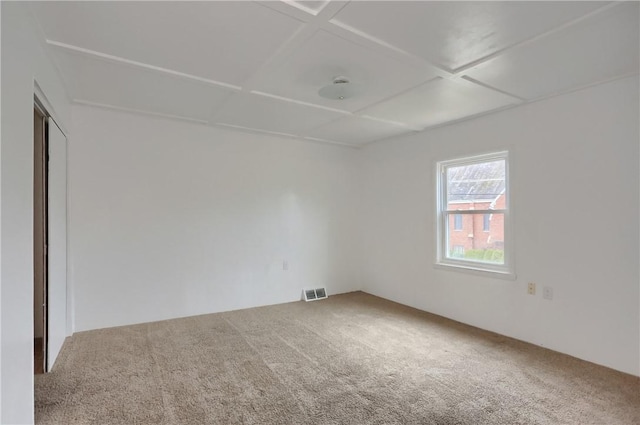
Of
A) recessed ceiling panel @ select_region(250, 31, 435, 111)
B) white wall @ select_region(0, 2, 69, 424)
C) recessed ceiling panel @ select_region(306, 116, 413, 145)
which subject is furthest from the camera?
recessed ceiling panel @ select_region(306, 116, 413, 145)

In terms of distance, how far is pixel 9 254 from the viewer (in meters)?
1.58

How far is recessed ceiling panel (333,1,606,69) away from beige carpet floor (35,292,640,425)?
2.39 meters

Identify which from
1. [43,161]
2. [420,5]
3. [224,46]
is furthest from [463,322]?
[43,161]

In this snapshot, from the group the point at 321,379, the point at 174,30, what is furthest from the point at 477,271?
the point at 174,30

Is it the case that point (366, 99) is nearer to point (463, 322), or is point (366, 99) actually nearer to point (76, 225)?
point (463, 322)

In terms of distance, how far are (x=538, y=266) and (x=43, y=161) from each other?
443 cm

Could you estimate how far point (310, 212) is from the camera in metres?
5.02

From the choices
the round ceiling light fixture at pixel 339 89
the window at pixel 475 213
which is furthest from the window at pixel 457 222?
the round ceiling light fixture at pixel 339 89

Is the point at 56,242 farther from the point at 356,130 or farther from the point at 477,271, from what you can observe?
the point at 477,271

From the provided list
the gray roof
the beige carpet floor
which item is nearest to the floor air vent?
the beige carpet floor

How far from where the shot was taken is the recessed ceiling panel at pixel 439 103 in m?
2.93

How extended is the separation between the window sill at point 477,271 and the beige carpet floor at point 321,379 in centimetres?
61

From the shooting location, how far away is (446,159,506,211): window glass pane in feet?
11.8

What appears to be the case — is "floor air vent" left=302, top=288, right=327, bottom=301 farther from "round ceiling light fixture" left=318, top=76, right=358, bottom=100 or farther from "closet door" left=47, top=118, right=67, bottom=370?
"round ceiling light fixture" left=318, top=76, right=358, bottom=100
